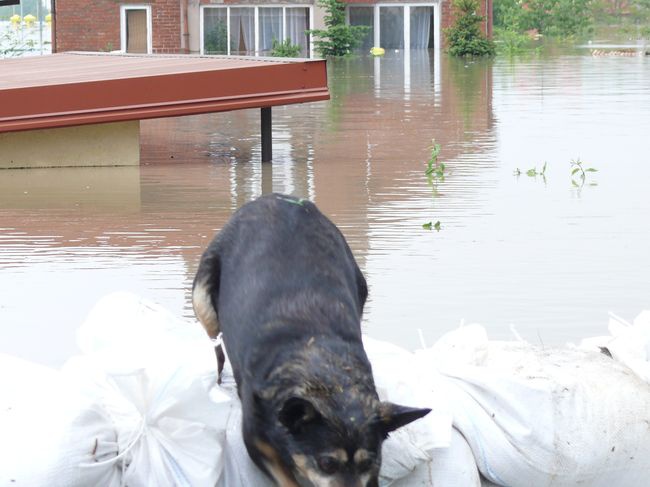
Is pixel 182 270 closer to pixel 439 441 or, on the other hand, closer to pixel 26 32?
pixel 439 441

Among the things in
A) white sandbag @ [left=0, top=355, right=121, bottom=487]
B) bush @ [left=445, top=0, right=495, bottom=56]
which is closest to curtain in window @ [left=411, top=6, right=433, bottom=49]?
bush @ [left=445, top=0, right=495, bottom=56]

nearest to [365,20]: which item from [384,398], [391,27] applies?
[391,27]

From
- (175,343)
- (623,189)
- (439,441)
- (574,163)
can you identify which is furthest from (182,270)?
(574,163)

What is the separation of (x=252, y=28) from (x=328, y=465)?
119 ft

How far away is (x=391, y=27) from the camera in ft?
131

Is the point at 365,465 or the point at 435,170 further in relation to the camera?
the point at 435,170

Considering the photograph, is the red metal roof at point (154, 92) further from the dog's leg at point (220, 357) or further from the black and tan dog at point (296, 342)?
the dog's leg at point (220, 357)

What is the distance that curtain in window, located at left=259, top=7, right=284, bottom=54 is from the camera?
38562mm

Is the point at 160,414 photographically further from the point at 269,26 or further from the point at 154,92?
the point at 269,26

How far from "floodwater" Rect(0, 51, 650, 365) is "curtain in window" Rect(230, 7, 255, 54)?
21.6 meters

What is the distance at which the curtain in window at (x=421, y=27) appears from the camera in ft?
129

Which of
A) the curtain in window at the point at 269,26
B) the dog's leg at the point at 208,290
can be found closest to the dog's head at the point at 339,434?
the dog's leg at the point at 208,290

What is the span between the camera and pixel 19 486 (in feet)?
11.7

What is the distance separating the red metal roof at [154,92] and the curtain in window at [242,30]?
87.9 ft
